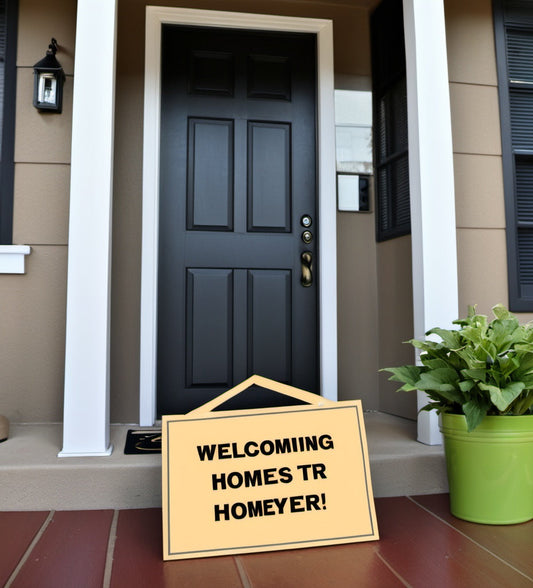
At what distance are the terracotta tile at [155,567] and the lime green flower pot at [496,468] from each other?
75cm

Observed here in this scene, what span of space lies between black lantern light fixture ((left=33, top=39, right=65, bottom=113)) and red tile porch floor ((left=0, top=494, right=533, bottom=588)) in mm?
1682

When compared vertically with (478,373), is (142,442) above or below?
below

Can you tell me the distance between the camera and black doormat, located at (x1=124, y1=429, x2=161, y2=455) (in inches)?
73.6

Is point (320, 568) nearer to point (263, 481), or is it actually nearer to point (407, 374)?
point (263, 481)

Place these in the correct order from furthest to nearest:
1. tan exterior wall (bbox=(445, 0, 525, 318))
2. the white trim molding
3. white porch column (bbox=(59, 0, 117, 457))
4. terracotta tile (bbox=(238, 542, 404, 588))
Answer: tan exterior wall (bbox=(445, 0, 525, 318)) < the white trim molding < white porch column (bbox=(59, 0, 117, 457)) < terracotta tile (bbox=(238, 542, 404, 588))

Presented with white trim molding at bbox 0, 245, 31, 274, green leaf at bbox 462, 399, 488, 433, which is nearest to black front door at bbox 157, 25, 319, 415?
white trim molding at bbox 0, 245, 31, 274

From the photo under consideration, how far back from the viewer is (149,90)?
2398mm

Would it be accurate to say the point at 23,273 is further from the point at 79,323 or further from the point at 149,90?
the point at 149,90

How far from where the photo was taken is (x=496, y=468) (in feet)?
4.91

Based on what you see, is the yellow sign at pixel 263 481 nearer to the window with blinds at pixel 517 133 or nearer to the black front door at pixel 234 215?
the black front door at pixel 234 215

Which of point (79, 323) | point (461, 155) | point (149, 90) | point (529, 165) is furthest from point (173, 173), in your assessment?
point (529, 165)

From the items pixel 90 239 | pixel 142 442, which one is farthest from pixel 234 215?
pixel 142 442

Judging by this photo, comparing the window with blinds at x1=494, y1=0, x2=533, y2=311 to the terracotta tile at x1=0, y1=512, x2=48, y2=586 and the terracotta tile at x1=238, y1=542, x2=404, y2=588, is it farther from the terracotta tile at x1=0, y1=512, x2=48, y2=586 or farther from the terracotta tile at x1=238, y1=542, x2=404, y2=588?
the terracotta tile at x1=0, y1=512, x2=48, y2=586

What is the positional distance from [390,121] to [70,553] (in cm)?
224
